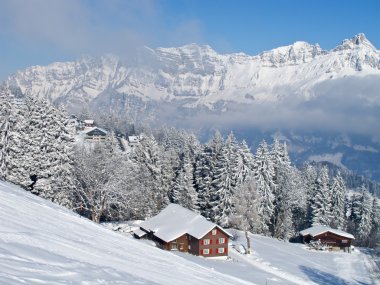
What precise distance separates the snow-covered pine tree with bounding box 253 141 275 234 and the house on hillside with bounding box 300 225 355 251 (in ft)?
24.9

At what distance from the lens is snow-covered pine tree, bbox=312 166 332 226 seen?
249ft

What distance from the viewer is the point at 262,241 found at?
5975 centimetres

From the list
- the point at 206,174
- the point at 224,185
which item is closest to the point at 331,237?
the point at 224,185

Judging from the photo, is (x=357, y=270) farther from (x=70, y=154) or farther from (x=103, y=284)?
(x=103, y=284)

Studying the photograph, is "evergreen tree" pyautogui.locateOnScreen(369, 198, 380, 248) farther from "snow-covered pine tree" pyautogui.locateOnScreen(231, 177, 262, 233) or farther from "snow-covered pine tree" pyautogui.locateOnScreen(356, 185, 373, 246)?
"snow-covered pine tree" pyautogui.locateOnScreen(231, 177, 262, 233)

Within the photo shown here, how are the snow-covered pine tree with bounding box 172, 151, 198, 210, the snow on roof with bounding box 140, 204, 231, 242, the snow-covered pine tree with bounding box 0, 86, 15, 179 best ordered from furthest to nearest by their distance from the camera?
the snow-covered pine tree with bounding box 172, 151, 198, 210
the snow on roof with bounding box 140, 204, 231, 242
the snow-covered pine tree with bounding box 0, 86, 15, 179

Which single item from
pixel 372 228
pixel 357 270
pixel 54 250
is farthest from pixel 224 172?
pixel 54 250

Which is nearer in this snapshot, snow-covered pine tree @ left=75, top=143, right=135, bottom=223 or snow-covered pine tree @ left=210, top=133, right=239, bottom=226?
snow-covered pine tree @ left=75, top=143, right=135, bottom=223

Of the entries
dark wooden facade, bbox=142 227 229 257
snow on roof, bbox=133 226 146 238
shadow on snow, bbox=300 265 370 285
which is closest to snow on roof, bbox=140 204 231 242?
snow on roof, bbox=133 226 146 238

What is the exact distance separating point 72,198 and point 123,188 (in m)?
5.65

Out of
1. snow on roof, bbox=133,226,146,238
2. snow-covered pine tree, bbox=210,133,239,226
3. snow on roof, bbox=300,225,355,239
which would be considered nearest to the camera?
snow on roof, bbox=133,226,146,238

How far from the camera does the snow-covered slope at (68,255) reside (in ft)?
24.1

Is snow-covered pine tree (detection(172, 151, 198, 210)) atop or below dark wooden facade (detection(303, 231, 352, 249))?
atop

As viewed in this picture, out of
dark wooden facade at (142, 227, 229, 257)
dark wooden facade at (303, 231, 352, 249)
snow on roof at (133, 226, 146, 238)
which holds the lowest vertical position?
dark wooden facade at (142, 227, 229, 257)
